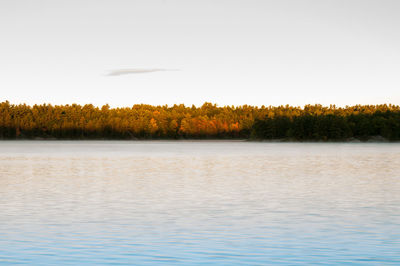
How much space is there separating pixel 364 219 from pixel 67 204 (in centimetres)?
1368

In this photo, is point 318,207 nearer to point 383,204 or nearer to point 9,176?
point 383,204

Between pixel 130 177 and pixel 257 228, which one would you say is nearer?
pixel 257 228

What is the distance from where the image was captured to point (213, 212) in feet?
82.5

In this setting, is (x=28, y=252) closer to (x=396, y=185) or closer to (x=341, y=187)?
(x=341, y=187)

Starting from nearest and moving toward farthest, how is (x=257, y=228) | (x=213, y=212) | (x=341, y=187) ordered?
(x=257, y=228) → (x=213, y=212) → (x=341, y=187)

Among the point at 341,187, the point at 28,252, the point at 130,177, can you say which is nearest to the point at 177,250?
the point at 28,252

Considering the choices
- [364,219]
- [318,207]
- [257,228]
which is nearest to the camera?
[257,228]

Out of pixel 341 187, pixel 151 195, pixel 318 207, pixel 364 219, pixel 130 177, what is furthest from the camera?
pixel 130 177

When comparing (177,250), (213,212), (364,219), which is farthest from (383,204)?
(177,250)

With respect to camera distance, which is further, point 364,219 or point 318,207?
point 318,207

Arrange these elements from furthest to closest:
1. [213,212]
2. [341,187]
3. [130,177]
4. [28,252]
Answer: [130,177] → [341,187] → [213,212] → [28,252]

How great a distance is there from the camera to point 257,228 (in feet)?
68.1

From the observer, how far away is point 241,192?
34375mm

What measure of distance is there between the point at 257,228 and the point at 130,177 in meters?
26.8
